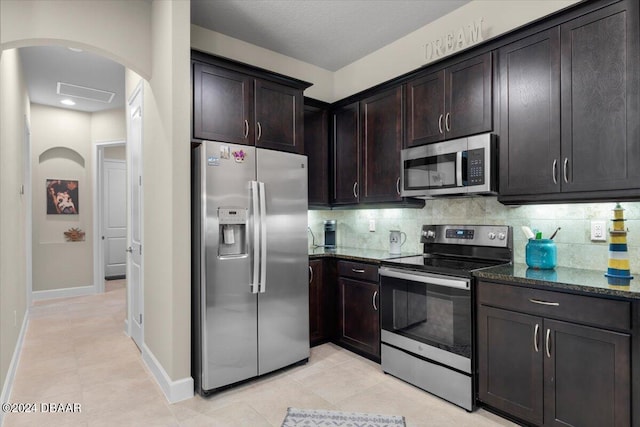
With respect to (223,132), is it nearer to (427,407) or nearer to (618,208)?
(427,407)

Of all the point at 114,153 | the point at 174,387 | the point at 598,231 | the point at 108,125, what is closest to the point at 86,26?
the point at 174,387

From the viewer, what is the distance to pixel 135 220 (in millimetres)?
3609

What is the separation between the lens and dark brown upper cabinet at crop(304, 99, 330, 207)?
370cm

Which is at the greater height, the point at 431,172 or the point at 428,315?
the point at 431,172

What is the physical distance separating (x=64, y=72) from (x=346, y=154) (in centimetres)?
353

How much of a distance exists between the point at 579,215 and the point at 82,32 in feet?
11.7

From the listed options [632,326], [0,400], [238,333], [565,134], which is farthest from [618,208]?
[0,400]

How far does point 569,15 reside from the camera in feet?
7.04

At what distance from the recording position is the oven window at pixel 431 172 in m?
2.70

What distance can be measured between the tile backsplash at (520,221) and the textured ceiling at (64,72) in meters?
3.35

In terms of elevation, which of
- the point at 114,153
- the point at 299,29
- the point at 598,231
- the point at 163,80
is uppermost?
the point at 299,29

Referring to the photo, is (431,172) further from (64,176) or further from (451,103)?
(64,176)

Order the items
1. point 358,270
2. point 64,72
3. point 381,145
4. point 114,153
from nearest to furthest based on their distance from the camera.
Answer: point 358,270 < point 381,145 < point 64,72 < point 114,153

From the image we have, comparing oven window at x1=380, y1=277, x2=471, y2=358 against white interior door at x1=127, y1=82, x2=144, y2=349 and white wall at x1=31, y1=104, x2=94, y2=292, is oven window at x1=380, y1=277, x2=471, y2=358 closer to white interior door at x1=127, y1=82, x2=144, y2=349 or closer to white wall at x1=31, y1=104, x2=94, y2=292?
white interior door at x1=127, y1=82, x2=144, y2=349
